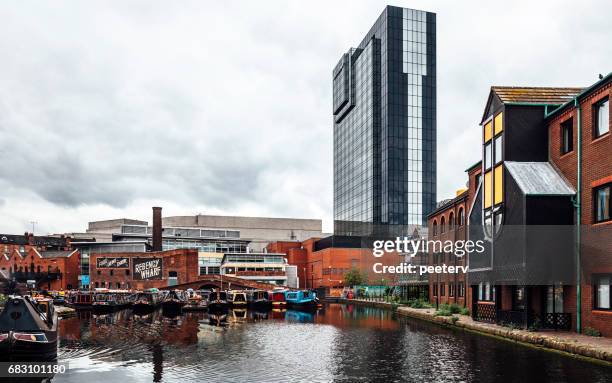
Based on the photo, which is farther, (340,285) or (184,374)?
(340,285)

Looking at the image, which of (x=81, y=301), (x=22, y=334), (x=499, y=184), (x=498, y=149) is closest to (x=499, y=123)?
(x=498, y=149)

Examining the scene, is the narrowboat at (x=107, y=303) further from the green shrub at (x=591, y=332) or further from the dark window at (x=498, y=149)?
the green shrub at (x=591, y=332)

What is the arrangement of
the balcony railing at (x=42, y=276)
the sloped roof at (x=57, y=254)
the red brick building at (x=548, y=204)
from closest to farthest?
the red brick building at (x=548, y=204)
the balcony railing at (x=42, y=276)
the sloped roof at (x=57, y=254)

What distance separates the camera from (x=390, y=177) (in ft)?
423

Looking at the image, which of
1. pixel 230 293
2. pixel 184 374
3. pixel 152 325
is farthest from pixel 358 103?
pixel 184 374

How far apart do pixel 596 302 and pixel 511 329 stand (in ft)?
16.6

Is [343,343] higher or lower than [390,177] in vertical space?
lower

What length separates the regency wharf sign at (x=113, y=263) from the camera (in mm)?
103012

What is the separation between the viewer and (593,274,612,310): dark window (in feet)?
86.8

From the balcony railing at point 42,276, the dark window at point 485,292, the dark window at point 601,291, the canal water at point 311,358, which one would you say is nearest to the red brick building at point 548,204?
the dark window at point 601,291

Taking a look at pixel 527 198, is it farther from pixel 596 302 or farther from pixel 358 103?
pixel 358 103

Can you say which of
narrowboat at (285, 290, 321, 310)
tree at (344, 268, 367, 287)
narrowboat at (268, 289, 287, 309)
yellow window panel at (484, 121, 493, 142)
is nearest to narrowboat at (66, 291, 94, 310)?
narrowboat at (268, 289, 287, 309)

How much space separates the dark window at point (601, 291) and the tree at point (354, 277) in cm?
7817

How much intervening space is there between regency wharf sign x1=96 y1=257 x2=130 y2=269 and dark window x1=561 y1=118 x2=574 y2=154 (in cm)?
8508
